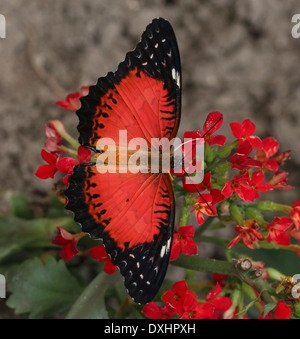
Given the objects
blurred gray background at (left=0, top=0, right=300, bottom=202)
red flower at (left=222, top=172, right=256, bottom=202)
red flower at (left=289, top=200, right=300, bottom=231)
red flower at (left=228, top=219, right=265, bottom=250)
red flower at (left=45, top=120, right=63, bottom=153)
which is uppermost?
blurred gray background at (left=0, top=0, right=300, bottom=202)

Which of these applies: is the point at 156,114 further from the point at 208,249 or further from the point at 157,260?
the point at 208,249

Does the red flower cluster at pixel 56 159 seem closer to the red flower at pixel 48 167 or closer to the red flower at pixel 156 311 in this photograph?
the red flower at pixel 48 167

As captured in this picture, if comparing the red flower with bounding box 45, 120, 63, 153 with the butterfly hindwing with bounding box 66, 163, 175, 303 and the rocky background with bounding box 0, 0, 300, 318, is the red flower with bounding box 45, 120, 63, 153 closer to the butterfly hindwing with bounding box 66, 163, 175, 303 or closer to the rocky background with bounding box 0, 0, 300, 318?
the butterfly hindwing with bounding box 66, 163, 175, 303

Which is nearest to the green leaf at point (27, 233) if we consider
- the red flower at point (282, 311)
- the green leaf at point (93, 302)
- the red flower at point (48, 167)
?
the green leaf at point (93, 302)

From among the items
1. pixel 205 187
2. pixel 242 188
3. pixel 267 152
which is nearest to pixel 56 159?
pixel 205 187

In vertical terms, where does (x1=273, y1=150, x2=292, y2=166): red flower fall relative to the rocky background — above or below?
below


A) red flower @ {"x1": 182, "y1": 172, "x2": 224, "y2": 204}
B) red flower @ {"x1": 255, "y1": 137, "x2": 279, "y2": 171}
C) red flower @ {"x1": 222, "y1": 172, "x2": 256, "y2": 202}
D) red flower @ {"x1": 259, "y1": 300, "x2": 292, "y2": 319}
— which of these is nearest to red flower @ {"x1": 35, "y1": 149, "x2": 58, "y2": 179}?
red flower @ {"x1": 182, "y1": 172, "x2": 224, "y2": 204}

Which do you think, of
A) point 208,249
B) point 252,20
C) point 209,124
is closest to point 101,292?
point 209,124

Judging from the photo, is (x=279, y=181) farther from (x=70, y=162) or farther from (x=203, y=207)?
(x=70, y=162)
